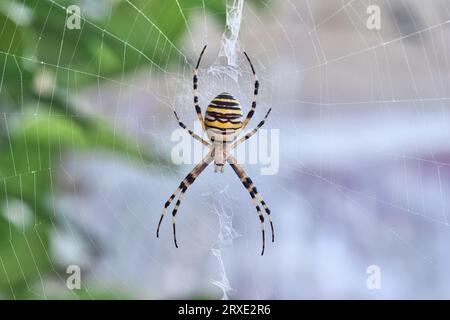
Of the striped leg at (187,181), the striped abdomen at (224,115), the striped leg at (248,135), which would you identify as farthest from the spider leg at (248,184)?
the striped abdomen at (224,115)

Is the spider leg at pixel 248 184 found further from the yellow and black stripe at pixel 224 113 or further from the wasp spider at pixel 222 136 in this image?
the yellow and black stripe at pixel 224 113

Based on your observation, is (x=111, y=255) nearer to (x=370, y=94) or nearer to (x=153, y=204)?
(x=153, y=204)

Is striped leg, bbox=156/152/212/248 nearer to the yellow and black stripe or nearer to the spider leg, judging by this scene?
the spider leg

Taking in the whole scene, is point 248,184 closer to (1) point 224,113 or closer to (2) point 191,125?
(2) point 191,125

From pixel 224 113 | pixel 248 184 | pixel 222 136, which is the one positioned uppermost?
pixel 224 113

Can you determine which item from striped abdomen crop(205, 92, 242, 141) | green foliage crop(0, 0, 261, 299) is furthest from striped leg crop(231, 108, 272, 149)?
green foliage crop(0, 0, 261, 299)

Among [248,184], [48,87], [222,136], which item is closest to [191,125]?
[222,136]

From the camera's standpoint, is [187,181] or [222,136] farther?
[187,181]

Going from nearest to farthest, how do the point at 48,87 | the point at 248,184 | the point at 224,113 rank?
the point at 48,87, the point at 224,113, the point at 248,184
